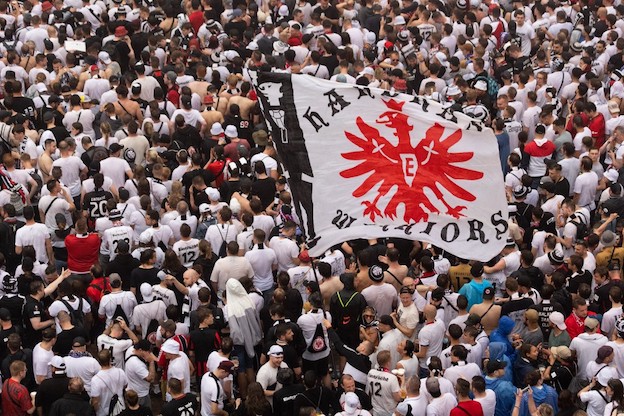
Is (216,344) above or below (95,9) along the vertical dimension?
below

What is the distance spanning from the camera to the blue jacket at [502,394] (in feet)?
48.8

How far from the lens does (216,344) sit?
52.7 ft

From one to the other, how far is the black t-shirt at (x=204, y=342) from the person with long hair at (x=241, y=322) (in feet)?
1.22

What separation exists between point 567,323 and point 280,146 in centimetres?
449

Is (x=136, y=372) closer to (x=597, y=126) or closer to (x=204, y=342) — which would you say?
(x=204, y=342)

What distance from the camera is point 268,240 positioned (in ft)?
61.0

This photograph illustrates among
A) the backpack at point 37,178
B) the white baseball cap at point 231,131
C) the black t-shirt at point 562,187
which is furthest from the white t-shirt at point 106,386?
the black t-shirt at point 562,187

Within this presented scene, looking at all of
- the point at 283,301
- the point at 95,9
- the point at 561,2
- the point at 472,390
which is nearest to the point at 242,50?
the point at 95,9

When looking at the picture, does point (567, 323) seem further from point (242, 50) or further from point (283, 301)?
point (242, 50)

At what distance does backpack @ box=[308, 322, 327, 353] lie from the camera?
53.3 feet

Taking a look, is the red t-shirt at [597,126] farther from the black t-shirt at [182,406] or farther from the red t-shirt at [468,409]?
the black t-shirt at [182,406]

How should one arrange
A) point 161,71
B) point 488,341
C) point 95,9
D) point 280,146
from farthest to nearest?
point 95,9 → point 161,71 → point 488,341 → point 280,146

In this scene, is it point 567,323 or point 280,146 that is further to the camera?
point 567,323

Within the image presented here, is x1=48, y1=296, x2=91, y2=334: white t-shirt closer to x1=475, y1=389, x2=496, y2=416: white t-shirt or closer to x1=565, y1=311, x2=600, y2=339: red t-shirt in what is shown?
x1=475, y1=389, x2=496, y2=416: white t-shirt
